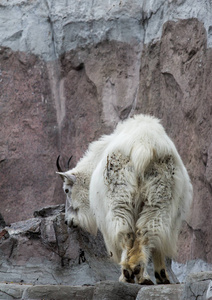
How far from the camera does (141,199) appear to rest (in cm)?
489

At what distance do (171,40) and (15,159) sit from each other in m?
3.22

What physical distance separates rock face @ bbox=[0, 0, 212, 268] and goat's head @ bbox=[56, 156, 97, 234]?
70.3 inches

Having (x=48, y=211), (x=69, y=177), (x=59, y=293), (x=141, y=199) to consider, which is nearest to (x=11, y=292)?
(x=59, y=293)

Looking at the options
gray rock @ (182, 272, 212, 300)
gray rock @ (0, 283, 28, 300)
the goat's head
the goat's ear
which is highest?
gray rock @ (182, 272, 212, 300)

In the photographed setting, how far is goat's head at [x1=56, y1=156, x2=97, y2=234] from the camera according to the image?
7.01 m

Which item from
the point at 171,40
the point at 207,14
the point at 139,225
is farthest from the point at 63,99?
the point at 139,225

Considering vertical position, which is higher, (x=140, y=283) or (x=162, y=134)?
(x=162, y=134)

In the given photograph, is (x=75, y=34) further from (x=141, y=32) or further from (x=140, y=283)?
(x=140, y=283)

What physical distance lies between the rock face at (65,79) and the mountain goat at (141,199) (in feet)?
10.4

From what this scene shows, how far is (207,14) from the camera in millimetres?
7262

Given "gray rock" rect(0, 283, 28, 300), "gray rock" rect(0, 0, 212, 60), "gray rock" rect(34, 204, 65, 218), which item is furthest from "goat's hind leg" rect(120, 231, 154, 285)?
"gray rock" rect(0, 0, 212, 60)

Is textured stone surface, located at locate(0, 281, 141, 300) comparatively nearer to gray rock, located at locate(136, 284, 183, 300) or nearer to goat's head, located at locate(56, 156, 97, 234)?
gray rock, located at locate(136, 284, 183, 300)

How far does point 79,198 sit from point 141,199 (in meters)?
2.32

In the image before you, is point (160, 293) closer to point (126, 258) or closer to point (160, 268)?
point (126, 258)
